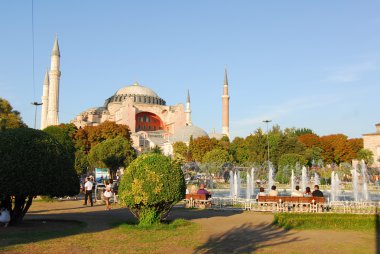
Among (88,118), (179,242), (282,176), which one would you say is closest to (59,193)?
(179,242)

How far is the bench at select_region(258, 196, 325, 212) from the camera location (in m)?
13.6

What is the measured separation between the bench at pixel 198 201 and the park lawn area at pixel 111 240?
225 inches

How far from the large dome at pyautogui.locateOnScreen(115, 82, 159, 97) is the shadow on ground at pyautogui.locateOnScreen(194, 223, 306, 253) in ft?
270

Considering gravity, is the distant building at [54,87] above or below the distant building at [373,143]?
above

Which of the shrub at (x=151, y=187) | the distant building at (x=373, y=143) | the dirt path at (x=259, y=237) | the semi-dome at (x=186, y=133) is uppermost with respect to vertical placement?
the semi-dome at (x=186, y=133)

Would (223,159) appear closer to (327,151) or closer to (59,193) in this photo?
(327,151)

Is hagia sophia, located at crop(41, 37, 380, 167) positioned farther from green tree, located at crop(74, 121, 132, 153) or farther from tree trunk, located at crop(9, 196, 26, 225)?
tree trunk, located at crop(9, 196, 26, 225)

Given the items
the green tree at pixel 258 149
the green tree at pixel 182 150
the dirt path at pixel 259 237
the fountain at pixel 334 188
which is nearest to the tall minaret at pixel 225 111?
the green tree at pixel 182 150

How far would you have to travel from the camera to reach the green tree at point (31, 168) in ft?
30.9

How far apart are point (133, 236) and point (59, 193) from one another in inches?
96.8

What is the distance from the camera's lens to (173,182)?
10.2 metres

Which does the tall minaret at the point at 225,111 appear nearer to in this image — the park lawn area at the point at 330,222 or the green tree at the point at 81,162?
the green tree at the point at 81,162

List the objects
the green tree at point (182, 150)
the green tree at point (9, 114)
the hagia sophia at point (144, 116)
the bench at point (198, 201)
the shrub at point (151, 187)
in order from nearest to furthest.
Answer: the shrub at point (151, 187) < the bench at point (198, 201) < the green tree at point (9, 114) < the green tree at point (182, 150) < the hagia sophia at point (144, 116)

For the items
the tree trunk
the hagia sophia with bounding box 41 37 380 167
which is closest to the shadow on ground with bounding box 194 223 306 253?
the tree trunk
